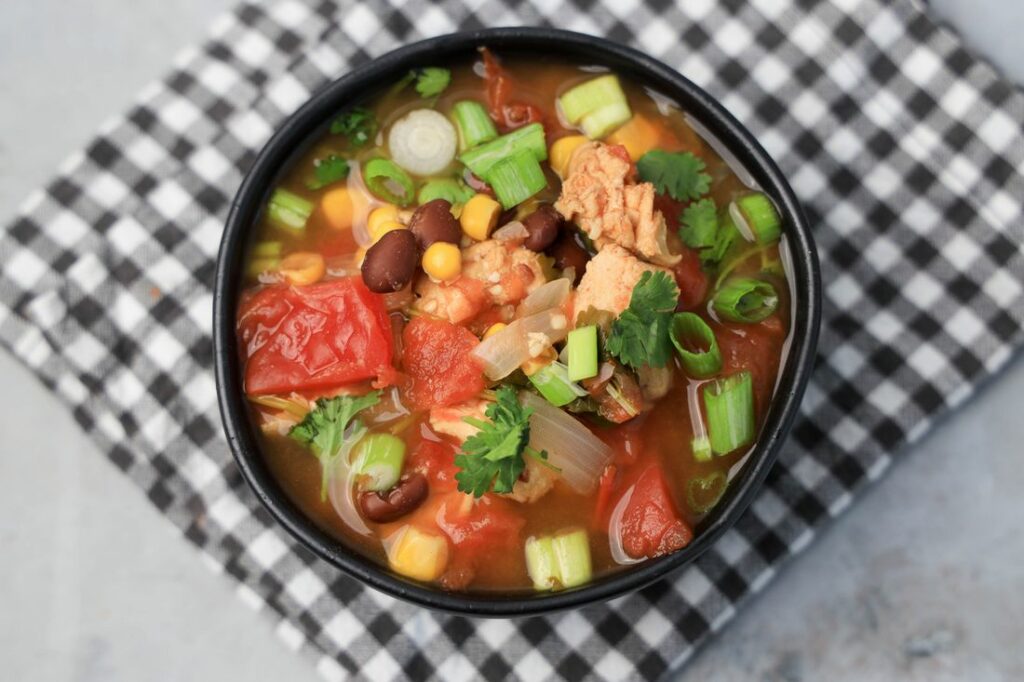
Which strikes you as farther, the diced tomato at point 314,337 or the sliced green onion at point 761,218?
the sliced green onion at point 761,218

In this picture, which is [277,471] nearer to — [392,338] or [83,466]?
[392,338]

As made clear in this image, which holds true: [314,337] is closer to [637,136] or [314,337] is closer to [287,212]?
[287,212]

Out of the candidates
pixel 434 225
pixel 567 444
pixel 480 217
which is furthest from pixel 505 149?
pixel 567 444

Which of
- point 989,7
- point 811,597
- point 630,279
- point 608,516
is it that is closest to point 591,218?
point 630,279

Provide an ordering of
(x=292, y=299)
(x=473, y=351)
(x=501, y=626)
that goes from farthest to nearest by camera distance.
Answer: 1. (x=501, y=626)
2. (x=292, y=299)
3. (x=473, y=351)

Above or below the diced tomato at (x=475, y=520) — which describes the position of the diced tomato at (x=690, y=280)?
above

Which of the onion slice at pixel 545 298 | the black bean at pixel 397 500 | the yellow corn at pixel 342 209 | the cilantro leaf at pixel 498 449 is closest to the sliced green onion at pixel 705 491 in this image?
the cilantro leaf at pixel 498 449

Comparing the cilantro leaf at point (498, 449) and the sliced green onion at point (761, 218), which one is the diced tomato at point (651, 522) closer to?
the cilantro leaf at point (498, 449)

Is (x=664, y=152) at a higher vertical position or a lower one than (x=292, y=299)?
higher
